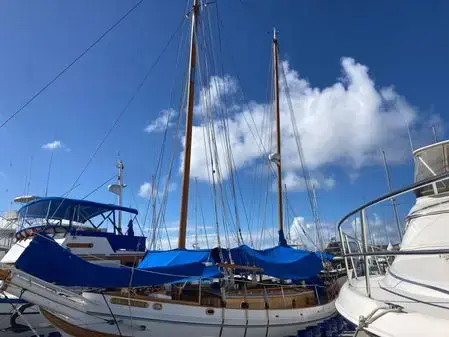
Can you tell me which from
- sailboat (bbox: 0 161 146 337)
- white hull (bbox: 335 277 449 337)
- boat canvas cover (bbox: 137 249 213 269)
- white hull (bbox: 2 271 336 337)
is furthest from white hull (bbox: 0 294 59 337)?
white hull (bbox: 335 277 449 337)

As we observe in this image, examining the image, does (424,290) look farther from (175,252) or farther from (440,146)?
(175,252)

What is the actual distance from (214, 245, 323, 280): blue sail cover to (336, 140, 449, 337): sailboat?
7164mm

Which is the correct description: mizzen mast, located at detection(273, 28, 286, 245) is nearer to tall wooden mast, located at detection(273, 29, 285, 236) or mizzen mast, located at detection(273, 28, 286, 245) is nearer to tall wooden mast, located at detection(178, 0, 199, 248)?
tall wooden mast, located at detection(273, 29, 285, 236)

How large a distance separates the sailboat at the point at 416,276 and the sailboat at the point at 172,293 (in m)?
6.64

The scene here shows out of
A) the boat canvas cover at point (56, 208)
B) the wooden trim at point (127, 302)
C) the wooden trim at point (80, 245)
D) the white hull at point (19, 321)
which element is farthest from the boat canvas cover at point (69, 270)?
the boat canvas cover at point (56, 208)

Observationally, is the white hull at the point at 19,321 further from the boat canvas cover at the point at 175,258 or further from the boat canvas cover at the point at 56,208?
the boat canvas cover at the point at 175,258

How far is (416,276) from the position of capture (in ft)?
14.6

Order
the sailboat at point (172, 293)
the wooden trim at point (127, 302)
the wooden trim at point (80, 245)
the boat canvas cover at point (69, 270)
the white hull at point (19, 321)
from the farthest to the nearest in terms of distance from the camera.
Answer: the wooden trim at point (80, 245) < the white hull at point (19, 321) < the wooden trim at point (127, 302) < the sailboat at point (172, 293) < the boat canvas cover at point (69, 270)

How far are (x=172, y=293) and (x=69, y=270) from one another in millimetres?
4210

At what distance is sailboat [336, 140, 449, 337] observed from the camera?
9.30 feet

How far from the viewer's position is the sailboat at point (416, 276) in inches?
112

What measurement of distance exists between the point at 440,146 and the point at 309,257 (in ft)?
27.1

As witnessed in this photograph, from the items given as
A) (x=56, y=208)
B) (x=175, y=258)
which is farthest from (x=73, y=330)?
(x=56, y=208)

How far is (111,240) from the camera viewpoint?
1830 cm
